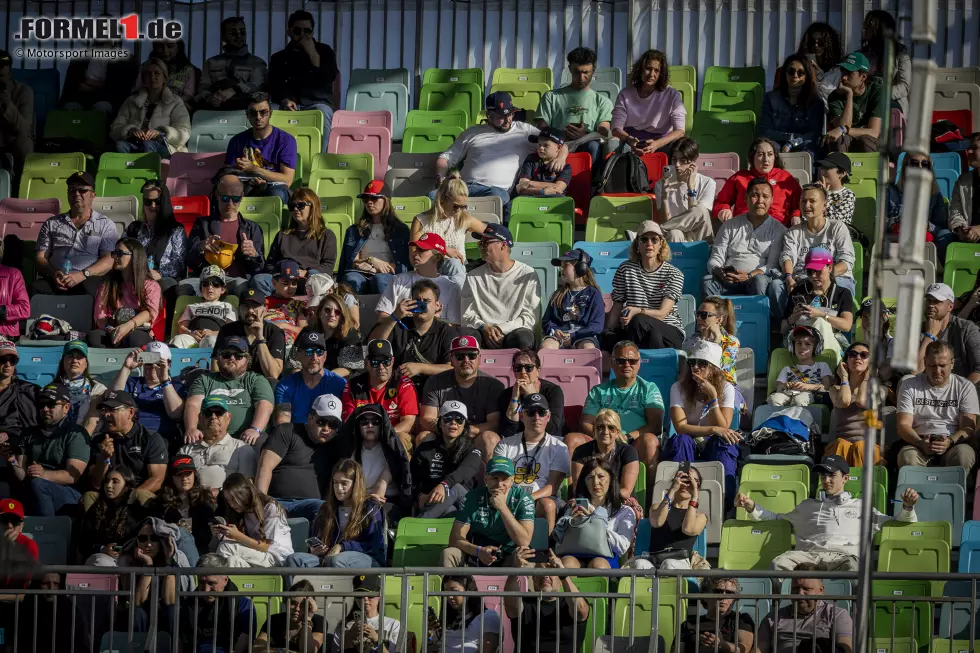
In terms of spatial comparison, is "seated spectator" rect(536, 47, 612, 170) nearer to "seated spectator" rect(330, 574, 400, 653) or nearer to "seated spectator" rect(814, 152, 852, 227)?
"seated spectator" rect(814, 152, 852, 227)

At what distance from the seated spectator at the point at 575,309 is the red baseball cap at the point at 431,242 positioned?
3.56 ft

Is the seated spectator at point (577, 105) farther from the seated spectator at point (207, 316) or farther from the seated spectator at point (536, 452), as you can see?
the seated spectator at point (536, 452)

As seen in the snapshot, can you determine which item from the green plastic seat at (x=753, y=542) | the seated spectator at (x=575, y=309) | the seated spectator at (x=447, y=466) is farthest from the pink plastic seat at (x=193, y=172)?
the green plastic seat at (x=753, y=542)

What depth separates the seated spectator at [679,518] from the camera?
11352mm

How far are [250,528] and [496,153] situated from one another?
5.00m

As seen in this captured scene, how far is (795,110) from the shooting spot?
615 inches

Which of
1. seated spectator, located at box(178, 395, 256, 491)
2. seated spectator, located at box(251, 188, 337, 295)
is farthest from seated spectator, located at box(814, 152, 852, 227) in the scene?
seated spectator, located at box(178, 395, 256, 491)

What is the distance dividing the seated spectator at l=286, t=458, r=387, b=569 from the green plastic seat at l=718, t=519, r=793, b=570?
7.42ft

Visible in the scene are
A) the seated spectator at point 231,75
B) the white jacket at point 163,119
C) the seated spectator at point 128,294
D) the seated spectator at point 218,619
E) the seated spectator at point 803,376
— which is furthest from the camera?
the seated spectator at point 231,75

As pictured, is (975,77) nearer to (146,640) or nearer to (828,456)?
(828,456)

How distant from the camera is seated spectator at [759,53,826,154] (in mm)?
15469

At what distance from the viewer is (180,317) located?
14.1m

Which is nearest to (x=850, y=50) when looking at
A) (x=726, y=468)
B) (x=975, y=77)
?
(x=975, y=77)

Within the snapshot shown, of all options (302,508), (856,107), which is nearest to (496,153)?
(856,107)
